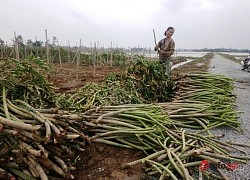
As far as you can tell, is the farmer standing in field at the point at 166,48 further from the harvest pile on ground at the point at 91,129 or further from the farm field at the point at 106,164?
the farm field at the point at 106,164

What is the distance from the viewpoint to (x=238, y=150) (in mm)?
4016

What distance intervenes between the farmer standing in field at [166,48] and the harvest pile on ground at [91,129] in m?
2.77

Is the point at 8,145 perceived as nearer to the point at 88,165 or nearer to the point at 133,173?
the point at 88,165

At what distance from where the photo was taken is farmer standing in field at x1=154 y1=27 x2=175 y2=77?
7988 mm

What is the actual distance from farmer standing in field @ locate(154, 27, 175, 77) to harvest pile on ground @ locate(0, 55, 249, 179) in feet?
9.09

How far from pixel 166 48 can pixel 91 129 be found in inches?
196

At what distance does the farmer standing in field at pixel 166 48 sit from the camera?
26.2 feet

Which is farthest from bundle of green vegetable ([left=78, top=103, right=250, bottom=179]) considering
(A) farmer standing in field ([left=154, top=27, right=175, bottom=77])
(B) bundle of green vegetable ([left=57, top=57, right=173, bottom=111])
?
(A) farmer standing in field ([left=154, top=27, right=175, bottom=77])

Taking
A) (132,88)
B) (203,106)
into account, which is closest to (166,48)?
(132,88)

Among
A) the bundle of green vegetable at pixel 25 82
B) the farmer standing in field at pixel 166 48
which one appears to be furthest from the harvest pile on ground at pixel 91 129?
the farmer standing in field at pixel 166 48

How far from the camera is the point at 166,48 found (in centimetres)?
811

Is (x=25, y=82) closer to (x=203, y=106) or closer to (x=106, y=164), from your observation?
(x=106, y=164)

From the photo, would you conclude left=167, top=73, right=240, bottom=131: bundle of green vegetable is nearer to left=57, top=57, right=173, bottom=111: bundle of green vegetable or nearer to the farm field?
left=57, top=57, right=173, bottom=111: bundle of green vegetable

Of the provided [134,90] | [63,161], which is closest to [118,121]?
[63,161]
